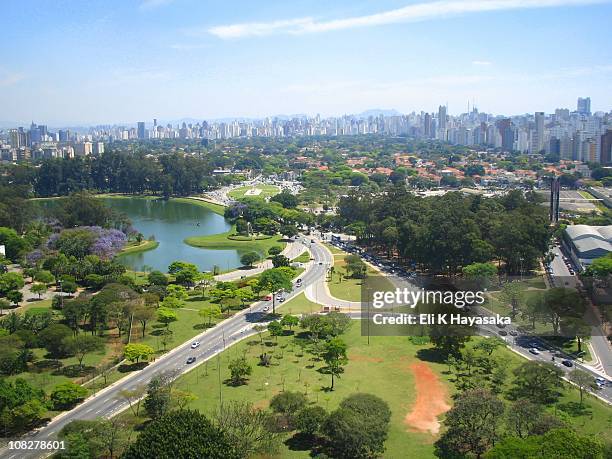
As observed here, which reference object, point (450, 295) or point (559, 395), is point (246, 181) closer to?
point (450, 295)

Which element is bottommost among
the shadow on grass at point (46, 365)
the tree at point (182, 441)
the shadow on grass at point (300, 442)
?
the shadow on grass at point (300, 442)

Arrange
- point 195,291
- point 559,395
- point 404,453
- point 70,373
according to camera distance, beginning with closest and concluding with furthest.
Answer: point 404,453 → point 559,395 → point 70,373 → point 195,291

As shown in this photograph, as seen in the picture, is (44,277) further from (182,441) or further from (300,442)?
(182,441)

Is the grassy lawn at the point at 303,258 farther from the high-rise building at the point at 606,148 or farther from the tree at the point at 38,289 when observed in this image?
the high-rise building at the point at 606,148

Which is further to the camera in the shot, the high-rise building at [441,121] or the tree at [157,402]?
the high-rise building at [441,121]

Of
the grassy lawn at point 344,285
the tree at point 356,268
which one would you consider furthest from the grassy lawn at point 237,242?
the tree at point 356,268

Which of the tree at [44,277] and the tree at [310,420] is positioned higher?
the tree at [44,277]

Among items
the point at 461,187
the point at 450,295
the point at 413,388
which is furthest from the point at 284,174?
the point at 413,388

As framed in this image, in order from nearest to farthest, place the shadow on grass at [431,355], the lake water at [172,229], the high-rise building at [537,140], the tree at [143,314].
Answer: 1. the shadow on grass at [431,355]
2. the tree at [143,314]
3. the lake water at [172,229]
4. the high-rise building at [537,140]
